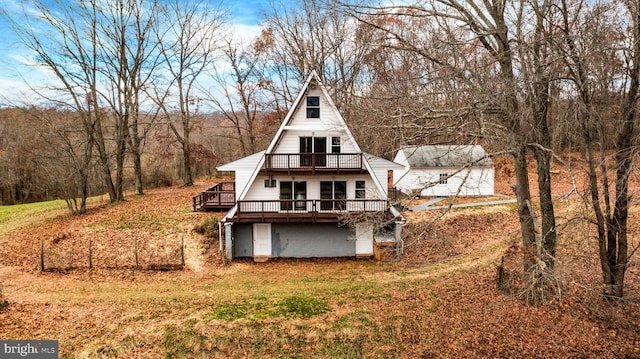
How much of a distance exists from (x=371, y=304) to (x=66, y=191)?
19.7 metres

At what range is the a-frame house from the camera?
16.8m

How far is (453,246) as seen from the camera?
17844mm

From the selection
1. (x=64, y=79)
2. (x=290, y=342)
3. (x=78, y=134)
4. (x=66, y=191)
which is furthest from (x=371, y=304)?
(x=64, y=79)

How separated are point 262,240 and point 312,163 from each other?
4740 millimetres

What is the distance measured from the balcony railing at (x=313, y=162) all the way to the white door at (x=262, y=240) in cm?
304

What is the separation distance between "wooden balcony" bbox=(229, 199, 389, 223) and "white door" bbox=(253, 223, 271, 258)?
95 centimetres

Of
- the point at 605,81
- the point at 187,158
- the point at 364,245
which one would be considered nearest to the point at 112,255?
the point at 364,245

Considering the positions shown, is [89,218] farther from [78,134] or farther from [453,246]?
[453,246]

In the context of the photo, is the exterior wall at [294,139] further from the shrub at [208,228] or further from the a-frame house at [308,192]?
Answer: the shrub at [208,228]

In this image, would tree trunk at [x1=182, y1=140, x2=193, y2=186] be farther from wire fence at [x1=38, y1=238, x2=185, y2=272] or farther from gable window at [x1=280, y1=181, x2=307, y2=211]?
gable window at [x1=280, y1=181, x2=307, y2=211]

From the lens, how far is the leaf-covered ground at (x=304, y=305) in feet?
29.9

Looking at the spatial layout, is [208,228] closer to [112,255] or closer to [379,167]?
[112,255]

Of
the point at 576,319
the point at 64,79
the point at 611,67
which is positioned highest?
the point at 64,79

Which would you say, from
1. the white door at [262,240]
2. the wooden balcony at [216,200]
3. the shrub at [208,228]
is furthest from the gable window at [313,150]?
the shrub at [208,228]
